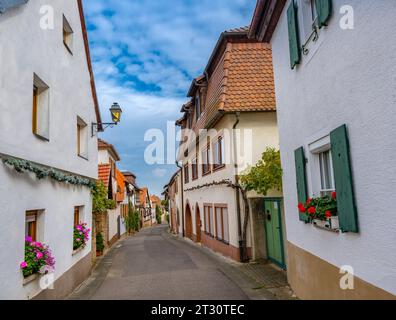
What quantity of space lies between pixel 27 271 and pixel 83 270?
4.72 metres

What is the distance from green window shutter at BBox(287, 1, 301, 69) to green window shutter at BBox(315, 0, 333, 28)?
3.74ft

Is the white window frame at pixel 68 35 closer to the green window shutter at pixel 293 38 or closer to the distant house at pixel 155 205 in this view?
the green window shutter at pixel 293 38

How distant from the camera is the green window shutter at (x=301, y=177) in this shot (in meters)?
6.35

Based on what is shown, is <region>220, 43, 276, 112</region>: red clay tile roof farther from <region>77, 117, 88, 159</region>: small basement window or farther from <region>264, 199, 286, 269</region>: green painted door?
<region>77, 117, 88, 159</region>: small basement window

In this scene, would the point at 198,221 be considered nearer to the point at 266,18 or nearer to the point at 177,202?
the point at 177,202

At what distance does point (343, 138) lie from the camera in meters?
4.57

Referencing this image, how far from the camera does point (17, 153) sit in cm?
550

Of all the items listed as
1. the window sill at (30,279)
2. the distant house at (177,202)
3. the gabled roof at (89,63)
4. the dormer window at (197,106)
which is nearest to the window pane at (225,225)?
the gabled roof at (89,63)

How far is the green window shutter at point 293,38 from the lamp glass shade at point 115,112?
6.71 meters

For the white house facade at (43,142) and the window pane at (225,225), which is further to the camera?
the window pane at (225,225)

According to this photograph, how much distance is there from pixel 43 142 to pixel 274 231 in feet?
24.4

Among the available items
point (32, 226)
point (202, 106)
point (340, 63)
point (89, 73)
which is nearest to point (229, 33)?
point (202, 106)

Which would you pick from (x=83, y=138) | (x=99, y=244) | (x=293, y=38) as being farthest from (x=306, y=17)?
(x=99, y=244)

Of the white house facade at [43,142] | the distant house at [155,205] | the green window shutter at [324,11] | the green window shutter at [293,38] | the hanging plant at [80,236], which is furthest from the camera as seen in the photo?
the distant house at [155,205]
